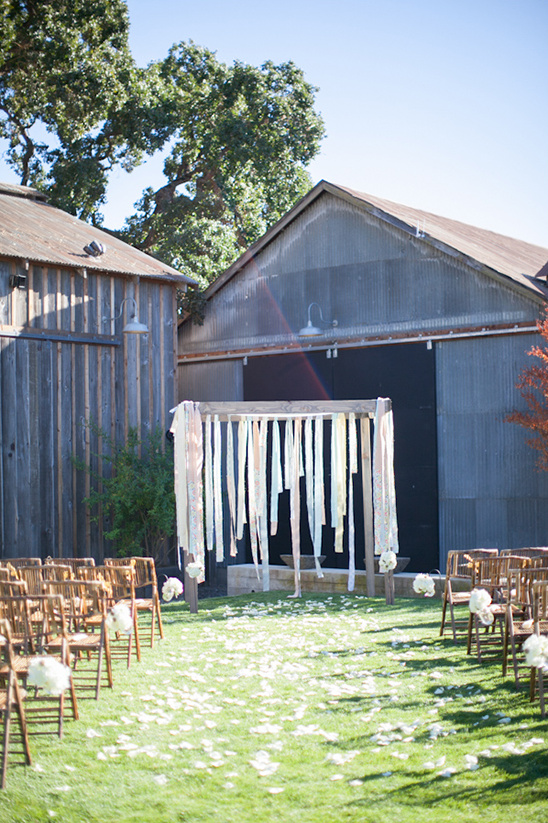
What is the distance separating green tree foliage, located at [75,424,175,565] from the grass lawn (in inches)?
200

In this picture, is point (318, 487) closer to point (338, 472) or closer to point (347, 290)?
point (338, 472)

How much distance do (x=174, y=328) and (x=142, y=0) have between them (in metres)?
10.5

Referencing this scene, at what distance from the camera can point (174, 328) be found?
1492cm

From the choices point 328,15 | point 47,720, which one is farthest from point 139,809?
point 328,15

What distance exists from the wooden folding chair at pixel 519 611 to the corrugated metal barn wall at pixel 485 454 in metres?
5.04

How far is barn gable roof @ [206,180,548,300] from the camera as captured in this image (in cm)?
1366

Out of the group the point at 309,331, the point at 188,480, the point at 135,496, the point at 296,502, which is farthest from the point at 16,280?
the point at 296,502

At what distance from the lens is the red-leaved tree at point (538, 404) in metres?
11.6

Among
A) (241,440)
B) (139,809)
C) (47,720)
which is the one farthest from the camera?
(241,440)

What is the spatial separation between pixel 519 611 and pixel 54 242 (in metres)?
9.19

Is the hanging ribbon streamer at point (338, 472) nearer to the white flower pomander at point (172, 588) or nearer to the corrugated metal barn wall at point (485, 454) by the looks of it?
the corrugated metal barn wall at point (485, 454)

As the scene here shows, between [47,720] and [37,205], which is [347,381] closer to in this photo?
[37,205]

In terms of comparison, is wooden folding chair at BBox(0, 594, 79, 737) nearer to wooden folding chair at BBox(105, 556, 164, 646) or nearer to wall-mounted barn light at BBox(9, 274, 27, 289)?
wooden folding chair at BBox(105, 556, 164, 646)

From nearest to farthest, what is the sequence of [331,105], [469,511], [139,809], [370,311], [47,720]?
[139,809] < [47,720] < [469,511] < [370,311] < [331,105]
